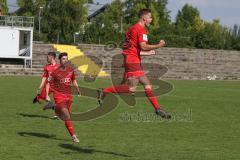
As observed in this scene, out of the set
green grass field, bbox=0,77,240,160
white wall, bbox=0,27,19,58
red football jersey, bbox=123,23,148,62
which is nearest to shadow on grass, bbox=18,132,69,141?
green grass field, bbox=0,77,240,160

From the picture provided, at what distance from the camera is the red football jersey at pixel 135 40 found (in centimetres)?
1103

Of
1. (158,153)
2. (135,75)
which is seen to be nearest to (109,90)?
(135,75)

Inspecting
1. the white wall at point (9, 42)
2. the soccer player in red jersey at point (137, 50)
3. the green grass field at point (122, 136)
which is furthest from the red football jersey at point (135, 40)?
the white wall at point (9, 42)

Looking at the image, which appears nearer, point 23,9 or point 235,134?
point 235,134

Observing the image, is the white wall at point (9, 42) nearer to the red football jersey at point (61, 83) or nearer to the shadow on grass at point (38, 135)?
the shadow on grass at point (38, 135)

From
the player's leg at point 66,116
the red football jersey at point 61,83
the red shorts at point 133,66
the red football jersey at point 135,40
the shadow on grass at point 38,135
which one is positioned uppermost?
the red football jersey at point 135,40

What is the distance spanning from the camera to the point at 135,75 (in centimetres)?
1125

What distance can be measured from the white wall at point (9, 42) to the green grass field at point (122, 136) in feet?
93.4

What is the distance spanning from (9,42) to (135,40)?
126 ft

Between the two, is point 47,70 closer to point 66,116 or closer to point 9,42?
point 66,116

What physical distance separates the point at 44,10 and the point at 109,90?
61.7 metres

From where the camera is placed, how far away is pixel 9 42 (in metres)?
48.1

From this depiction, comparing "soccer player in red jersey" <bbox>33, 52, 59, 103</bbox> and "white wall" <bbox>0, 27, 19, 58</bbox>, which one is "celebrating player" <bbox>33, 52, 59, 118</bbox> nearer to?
"soccer player in red jersey" <bbox>33, 52, 59, 103</bbox>

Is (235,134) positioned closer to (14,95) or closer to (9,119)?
(9,119)
